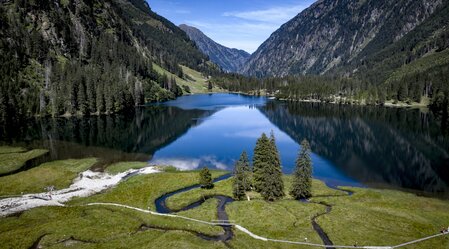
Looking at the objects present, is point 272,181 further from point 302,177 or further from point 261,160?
point 261,160

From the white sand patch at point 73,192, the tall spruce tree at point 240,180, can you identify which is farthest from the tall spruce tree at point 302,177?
the white sand patch at point 73,192

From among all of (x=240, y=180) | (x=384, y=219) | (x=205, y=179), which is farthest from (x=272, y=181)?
(x=384, y=219)

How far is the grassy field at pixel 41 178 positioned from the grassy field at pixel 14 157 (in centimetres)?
715

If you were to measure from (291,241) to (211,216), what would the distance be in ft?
54.6

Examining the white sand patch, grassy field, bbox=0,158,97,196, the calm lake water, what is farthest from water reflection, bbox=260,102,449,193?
grassy field, bbox=0,158,97,196

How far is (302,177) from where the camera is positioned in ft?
242

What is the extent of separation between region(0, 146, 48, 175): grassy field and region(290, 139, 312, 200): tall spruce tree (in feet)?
244

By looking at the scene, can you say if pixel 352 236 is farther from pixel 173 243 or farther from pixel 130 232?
pixel 130 232

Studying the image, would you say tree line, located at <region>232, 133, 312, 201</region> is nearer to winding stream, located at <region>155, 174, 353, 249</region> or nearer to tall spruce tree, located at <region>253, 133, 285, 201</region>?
tall spruce tree, located at <region>253, 133, 285, 201</region>

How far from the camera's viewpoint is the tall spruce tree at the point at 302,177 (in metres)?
73.7

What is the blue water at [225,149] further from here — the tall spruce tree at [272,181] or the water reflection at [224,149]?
the tall spruce tree at [272,181]

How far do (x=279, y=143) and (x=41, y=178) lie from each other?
87873 mm

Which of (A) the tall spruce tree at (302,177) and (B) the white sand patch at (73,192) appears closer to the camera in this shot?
(B) the white sand patch at (73,192)

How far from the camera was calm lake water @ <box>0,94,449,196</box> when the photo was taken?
10188cm
